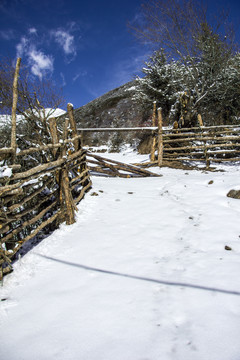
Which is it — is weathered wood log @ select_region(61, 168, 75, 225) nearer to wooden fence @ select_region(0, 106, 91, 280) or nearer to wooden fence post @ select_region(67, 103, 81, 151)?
wooden fence @ select_region(0, 106, 91, 280)

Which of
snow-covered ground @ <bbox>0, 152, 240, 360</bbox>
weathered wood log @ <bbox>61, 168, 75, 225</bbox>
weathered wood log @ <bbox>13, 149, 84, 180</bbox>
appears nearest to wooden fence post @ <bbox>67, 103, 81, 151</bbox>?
weathered wood log @ <bbox>13, 149, 84, 180</bbox>

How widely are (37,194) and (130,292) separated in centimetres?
245

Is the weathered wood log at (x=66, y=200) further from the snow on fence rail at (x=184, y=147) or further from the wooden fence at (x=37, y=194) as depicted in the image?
the snow on fence rail at (x=184, y=147)

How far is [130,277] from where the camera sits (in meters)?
2.12

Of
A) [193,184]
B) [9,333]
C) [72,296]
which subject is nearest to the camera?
[9,333]

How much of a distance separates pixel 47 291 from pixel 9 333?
0.47 meters

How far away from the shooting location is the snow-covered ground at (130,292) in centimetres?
138

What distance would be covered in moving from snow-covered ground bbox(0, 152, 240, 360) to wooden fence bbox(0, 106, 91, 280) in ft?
→ 0.81

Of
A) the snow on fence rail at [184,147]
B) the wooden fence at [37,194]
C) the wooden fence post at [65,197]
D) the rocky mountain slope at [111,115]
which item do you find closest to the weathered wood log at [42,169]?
the wooden fence at [37,194]

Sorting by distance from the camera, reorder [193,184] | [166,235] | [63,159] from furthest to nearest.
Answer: [193,184] < [63,159] < [166,235]

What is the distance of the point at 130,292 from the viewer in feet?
6.23

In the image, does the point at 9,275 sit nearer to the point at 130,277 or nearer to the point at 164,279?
the point at 130,277

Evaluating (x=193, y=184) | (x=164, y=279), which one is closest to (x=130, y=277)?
(x=164, y=279)

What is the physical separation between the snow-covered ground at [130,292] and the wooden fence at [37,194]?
9.8 inches
